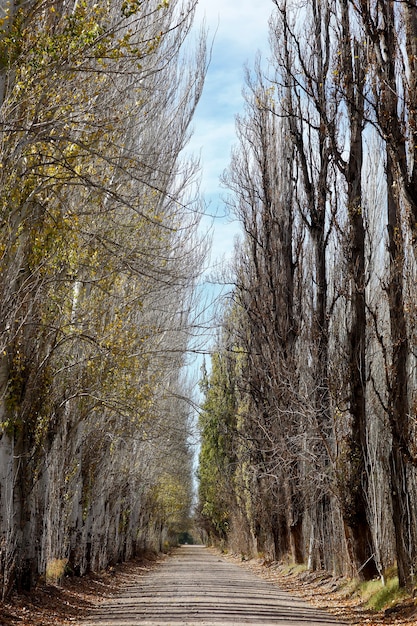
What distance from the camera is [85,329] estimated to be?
12.5 meters

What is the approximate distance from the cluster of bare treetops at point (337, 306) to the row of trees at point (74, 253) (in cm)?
224

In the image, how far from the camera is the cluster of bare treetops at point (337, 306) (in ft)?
33.1

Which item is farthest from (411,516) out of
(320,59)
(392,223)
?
(320,59)

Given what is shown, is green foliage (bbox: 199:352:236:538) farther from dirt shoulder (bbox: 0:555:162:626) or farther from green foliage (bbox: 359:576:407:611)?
green foliage (bbox: 359:576:407:611)

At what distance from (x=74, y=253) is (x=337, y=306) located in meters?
7.32

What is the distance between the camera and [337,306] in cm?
1658

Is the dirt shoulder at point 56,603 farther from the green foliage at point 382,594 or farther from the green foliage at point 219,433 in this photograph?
the green foliage at point 219,433

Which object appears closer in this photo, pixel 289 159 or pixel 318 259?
pixel 318 259

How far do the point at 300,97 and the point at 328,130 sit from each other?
4.91 meters

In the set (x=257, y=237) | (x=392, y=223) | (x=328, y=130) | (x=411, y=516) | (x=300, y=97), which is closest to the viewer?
(x=411, y=516)

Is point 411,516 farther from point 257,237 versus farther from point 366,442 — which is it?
point 257,237

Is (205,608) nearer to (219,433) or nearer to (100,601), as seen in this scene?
(100,601)

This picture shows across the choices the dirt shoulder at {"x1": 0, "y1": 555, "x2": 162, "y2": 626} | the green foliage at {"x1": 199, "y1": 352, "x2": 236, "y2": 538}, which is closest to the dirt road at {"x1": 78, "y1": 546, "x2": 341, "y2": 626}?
the dirt shoulder at {"x1": 0, "y1": 555, "x2": 162, "y2": 626}

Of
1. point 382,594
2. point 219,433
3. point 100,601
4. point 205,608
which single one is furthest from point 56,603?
point 219,433
